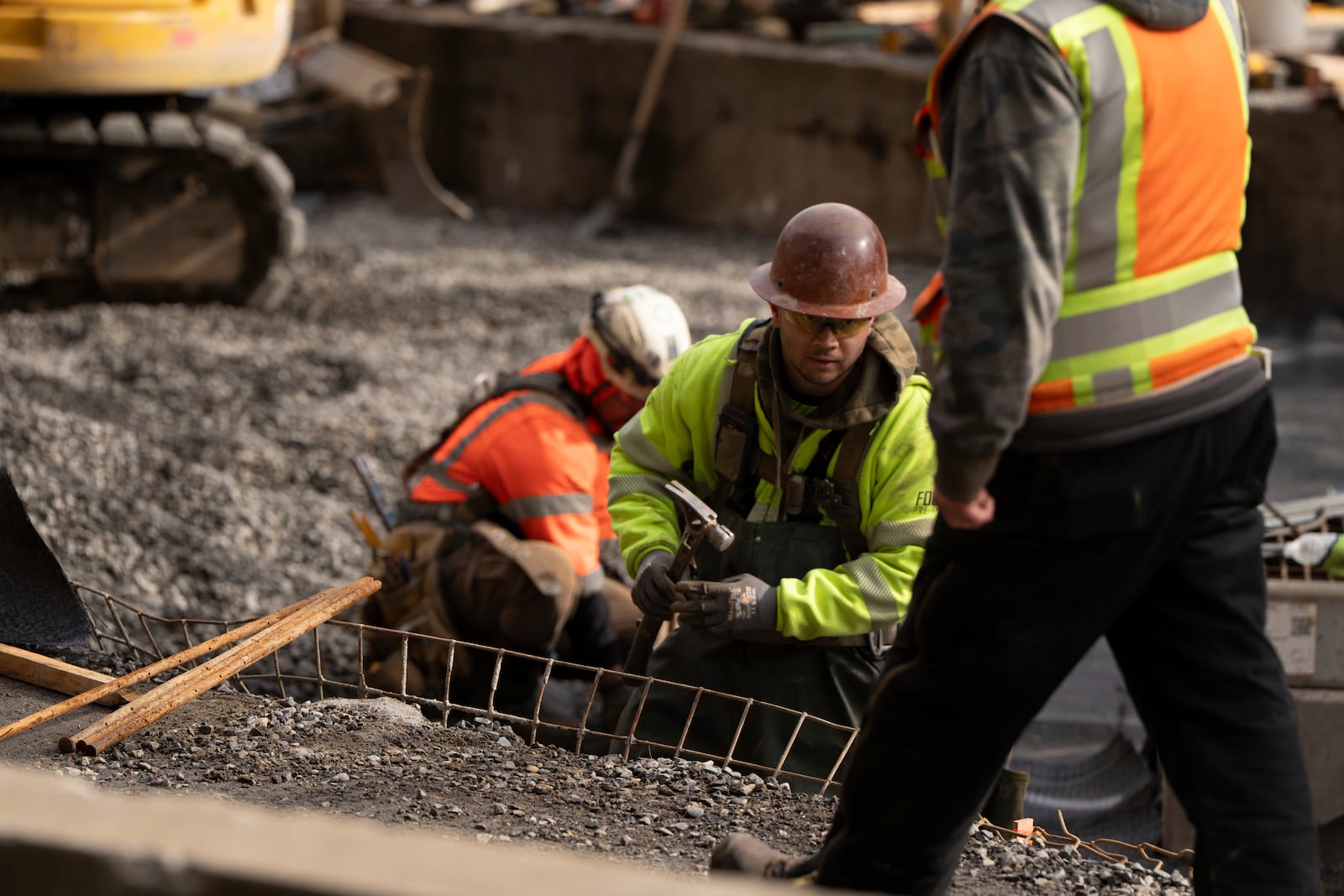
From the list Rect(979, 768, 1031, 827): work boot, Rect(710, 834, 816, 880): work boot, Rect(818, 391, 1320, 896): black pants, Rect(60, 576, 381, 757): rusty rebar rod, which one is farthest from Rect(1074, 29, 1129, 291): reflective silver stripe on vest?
Rect(60, 576, 381, 757): rusty rebar rod

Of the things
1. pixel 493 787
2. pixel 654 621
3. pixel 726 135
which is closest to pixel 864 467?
pixel 654 621

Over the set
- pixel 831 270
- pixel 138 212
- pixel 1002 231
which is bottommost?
pixel 138 212

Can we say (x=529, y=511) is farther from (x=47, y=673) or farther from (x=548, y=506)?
(x=47, y=673)

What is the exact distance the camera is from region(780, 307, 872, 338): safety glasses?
11.9 ft

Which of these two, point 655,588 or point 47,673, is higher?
point 655,588

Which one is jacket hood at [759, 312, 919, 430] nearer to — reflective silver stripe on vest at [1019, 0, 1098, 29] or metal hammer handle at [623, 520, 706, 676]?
metal hammer handle at [623, 520, 706, 676]

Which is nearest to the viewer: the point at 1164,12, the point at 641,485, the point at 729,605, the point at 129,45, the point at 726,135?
the point at 1164,12

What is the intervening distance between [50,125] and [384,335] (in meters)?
2.26

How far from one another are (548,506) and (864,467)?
1581 mm

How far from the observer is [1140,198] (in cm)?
245

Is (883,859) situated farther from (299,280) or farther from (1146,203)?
(299,280)

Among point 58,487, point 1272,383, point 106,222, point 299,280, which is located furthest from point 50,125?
point 1272,383

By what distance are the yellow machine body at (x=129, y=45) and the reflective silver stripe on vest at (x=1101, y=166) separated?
7.41 metres

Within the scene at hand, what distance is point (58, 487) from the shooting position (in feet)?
21.1
